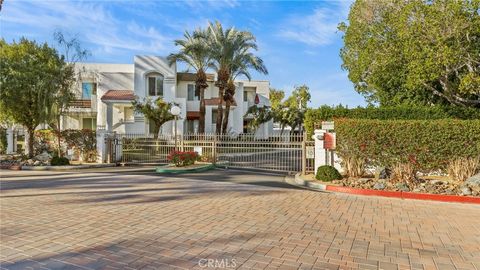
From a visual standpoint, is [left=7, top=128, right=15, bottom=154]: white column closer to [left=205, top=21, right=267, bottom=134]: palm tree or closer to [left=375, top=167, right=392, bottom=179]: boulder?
[left=205, top=21, right=267, bottom=134]: palm tree

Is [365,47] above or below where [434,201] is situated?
above

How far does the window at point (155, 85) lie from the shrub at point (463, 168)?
86.1 feet

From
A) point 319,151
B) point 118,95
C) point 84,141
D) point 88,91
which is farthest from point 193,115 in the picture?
point 319,151

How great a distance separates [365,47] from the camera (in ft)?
69.9

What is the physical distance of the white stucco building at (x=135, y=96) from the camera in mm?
32469

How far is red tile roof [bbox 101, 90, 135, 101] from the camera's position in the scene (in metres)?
31.1

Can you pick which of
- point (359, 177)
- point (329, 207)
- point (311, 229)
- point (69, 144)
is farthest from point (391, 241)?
point (69, 144)

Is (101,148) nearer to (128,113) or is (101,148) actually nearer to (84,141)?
(84,141)

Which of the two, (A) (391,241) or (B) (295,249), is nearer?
(B) (295,249)

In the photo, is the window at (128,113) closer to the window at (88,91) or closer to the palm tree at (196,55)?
the window at (88,91)

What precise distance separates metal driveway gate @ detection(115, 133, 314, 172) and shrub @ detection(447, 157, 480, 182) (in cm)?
613

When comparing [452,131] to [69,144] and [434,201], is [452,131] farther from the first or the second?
[69,144]

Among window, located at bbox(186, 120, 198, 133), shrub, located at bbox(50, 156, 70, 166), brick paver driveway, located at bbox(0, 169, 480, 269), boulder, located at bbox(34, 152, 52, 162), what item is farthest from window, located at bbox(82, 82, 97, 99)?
brick paver driveway, located at bbox(0, 169, 480, 269)

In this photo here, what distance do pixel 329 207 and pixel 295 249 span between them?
3.55 m
